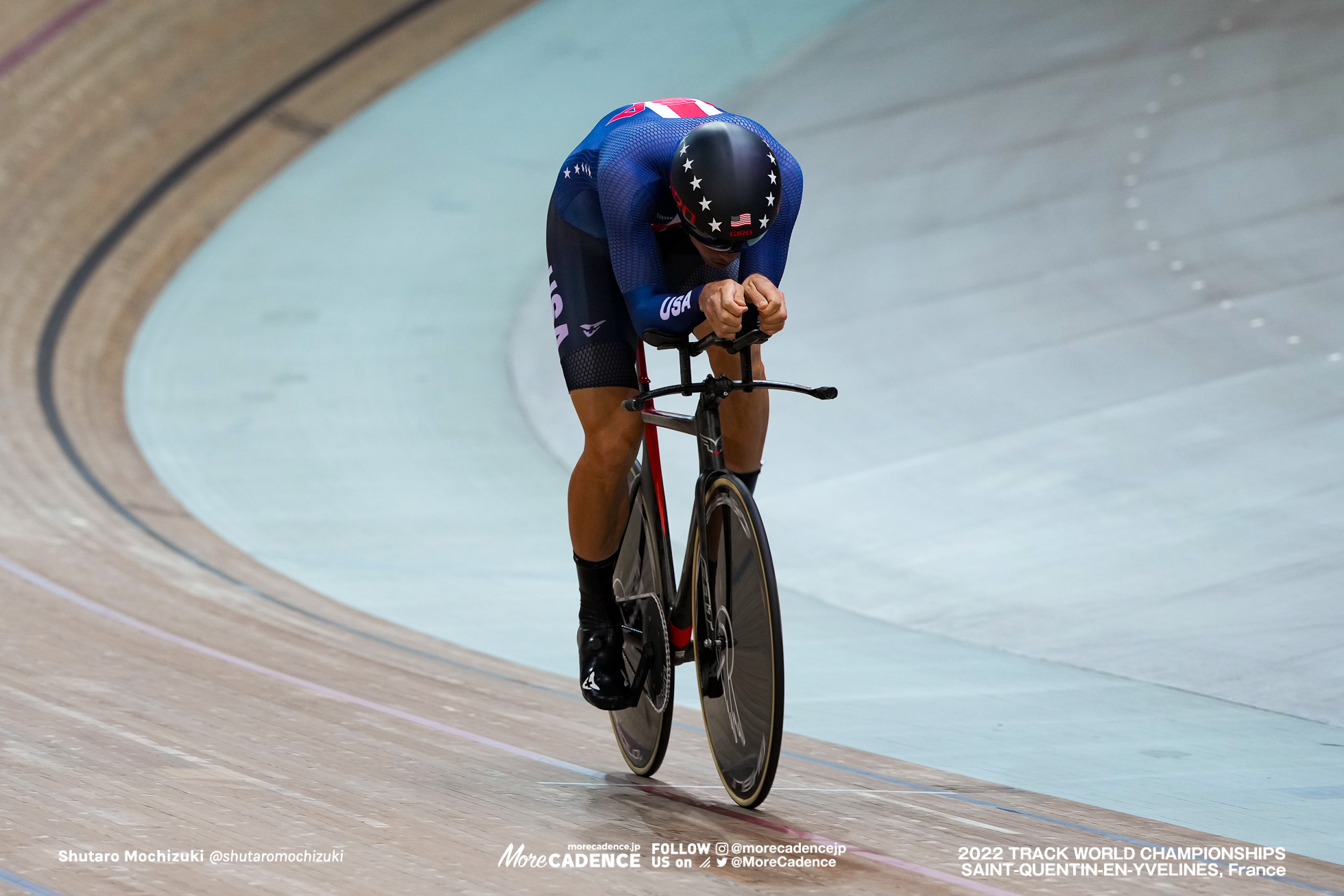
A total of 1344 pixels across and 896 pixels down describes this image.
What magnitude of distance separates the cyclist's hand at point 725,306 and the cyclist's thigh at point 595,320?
0.38 metres

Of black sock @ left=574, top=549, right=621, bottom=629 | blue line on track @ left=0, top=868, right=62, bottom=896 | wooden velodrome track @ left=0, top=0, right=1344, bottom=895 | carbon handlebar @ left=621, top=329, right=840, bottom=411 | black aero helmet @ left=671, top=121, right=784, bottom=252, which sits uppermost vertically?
black aero helmet @ left=671, top=121, right=784, bottom=252

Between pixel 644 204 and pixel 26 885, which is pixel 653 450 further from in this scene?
pixel 26 885

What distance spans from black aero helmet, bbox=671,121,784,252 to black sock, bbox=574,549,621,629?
730 mm

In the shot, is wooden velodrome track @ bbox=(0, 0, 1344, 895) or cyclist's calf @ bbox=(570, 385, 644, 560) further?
cyclist's calf @ bbox=(570, 385, 644, 560)

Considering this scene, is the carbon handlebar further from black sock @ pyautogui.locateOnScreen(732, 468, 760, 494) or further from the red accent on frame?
black sock @ pyautogui.locateOnScreen(732, 468, 760, 494)

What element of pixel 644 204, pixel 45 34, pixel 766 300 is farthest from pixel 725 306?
pixel 45 34

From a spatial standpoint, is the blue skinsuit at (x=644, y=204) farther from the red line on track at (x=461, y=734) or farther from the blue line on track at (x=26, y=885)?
the blue line on track at (x=26, y=885)

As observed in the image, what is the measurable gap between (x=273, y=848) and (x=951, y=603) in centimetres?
248

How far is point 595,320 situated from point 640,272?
0.21 meters

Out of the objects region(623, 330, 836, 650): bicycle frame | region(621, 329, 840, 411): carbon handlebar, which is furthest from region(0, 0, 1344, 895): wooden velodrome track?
region(621, 329, 840, 411): carbon handlebar

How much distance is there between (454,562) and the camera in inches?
183

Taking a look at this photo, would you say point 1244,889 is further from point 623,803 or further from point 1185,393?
point 1185,393

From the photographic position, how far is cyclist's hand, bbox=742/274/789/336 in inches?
82.7

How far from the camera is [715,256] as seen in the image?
2.32 metres
